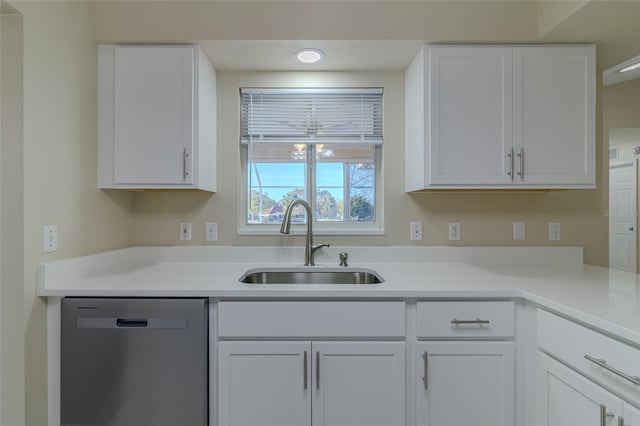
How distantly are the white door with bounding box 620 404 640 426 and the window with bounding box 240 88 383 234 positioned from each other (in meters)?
1.33

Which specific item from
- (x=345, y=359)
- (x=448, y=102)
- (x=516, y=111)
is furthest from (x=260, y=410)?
(x=516, y=111)

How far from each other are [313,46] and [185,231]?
4.46 ft

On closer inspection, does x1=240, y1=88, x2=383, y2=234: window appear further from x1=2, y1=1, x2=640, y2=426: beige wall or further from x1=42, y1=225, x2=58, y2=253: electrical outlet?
x1=42, y1=225, x2=58, y2=253: electrical outlet

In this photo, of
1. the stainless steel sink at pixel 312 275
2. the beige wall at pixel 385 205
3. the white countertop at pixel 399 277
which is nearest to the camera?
the white countertop at pixel 399 277

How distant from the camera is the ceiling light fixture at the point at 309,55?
1797mm

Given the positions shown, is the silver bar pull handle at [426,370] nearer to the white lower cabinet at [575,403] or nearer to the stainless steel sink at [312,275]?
the white lower cabinet at [575,403]

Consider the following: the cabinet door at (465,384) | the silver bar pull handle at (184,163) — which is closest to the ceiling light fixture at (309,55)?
the silver bar pull handle at (184,163)

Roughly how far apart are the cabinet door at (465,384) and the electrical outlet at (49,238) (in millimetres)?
1671

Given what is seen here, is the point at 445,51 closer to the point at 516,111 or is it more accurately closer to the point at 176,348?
the point at 516,111

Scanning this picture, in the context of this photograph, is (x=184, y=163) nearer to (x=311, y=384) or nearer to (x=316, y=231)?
(x=316, y=231)

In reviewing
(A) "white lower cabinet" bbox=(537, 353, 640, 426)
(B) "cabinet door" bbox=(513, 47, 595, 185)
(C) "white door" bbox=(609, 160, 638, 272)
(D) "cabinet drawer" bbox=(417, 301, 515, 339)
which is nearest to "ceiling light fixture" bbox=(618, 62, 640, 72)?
(B) "cabinet door" bbox=(513, 47, 595, 185)

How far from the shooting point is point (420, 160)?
1.77 metres

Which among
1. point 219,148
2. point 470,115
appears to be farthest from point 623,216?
point 219,148

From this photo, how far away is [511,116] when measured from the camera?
1688 mm
